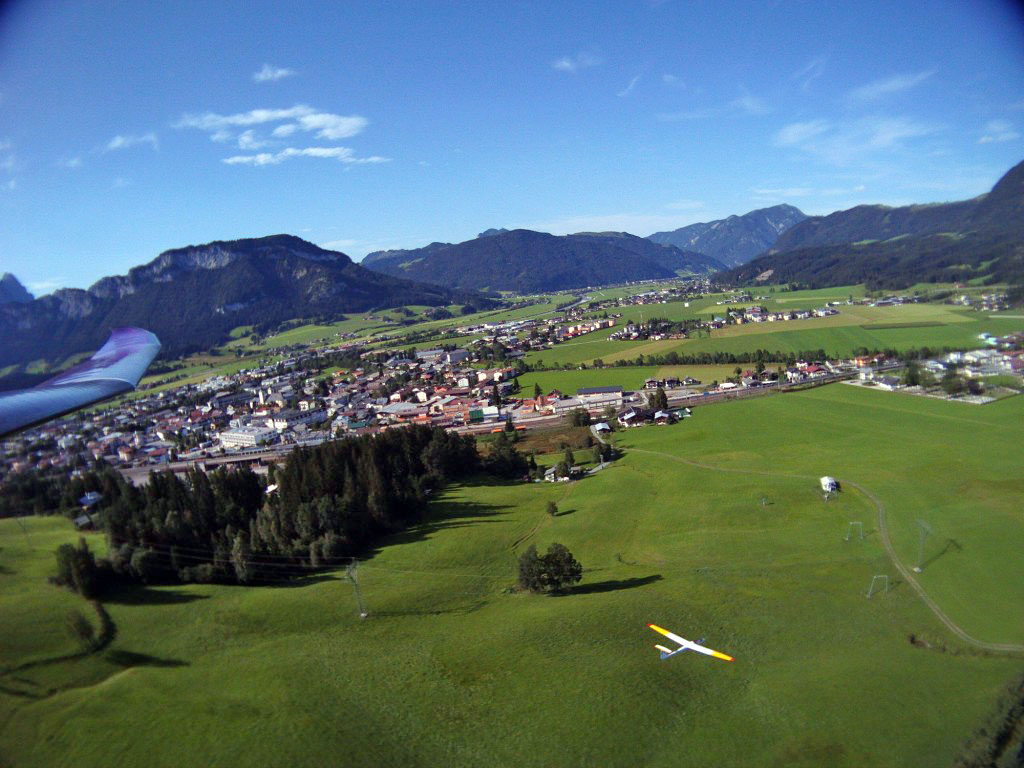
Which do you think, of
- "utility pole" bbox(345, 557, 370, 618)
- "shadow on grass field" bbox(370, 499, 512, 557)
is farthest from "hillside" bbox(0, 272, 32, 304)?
"shadow on grass field" bbox(370, 499, 512, 557)

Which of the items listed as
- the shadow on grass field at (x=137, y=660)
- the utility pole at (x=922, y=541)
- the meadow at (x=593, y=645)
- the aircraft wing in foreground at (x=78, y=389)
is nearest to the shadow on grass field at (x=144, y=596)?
the meadow at (x=593, y=645)

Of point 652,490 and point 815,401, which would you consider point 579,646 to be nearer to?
point 652,490

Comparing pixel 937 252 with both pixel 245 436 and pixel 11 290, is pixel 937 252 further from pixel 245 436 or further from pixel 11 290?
pixel 245 436

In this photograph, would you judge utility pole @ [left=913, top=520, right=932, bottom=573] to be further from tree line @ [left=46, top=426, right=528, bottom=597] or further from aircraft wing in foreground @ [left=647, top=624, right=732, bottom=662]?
tree line @ [left=46, top=426, right=528, bottom=597]

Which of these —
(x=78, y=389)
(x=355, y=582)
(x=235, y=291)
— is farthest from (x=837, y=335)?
(x=235, y=291)

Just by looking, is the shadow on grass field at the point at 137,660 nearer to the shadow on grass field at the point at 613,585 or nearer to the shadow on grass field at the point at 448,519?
the shadow on grass field at the point at 448,519

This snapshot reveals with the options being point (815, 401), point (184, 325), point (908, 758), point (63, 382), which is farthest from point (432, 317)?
point (908, 758)
